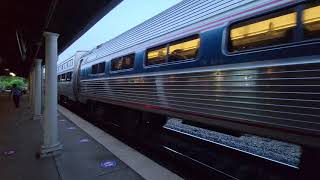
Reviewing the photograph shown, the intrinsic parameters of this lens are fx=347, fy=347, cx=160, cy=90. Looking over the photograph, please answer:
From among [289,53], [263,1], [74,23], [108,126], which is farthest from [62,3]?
[108,126]

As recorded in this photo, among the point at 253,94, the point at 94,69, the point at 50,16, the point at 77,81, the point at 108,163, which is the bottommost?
the point at 108,163

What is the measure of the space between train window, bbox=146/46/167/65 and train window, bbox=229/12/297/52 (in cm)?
225

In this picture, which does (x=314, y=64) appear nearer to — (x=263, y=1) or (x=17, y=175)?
(x=263, y=1)

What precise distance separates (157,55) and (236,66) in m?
2.98

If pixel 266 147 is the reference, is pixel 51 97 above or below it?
above

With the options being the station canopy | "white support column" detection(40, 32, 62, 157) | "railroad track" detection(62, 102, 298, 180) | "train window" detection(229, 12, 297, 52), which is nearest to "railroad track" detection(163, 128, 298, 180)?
"railroad track" detection(62, 102, 298, 180)

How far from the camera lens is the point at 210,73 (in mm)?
5605

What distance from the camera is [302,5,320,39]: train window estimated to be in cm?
392

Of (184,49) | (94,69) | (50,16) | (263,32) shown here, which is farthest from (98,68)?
(263,32)

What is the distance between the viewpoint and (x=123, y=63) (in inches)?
395

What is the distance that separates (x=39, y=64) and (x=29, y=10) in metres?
6.04

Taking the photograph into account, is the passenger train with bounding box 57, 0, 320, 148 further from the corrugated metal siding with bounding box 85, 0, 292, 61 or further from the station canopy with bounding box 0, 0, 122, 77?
the station canopy with bounding box 0, 0, 122, 77

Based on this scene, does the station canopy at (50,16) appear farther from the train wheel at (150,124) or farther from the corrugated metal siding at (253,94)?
the train wheel at (150,124)

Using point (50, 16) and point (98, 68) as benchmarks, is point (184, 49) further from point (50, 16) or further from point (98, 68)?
point (98, 68)
